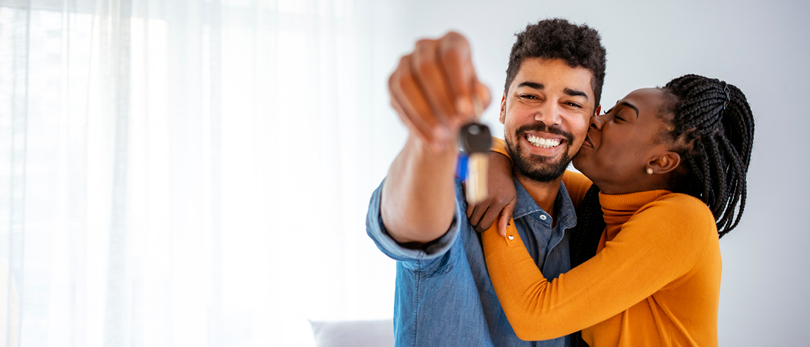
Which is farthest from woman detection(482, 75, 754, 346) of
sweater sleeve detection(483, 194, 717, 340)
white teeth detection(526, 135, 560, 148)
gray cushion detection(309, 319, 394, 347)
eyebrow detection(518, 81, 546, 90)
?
gray cushion detection(309, 319, 394, 347)

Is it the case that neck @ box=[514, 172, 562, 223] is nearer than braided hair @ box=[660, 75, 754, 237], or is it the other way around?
braided hair @ box=[660, 75, 754, 237]

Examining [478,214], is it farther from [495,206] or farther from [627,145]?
[627,145]

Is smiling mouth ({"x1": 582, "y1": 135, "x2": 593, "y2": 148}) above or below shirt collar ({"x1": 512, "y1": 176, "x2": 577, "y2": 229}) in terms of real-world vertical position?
above

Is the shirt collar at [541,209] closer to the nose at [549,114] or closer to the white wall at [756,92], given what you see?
the nose at [549,114]

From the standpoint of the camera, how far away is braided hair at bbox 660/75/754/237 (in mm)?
988

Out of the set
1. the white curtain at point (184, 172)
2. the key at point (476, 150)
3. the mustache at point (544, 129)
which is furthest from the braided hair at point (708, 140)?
the white curtain at point (184, 172)

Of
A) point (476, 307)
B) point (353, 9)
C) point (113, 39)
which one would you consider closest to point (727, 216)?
point (476, 307)

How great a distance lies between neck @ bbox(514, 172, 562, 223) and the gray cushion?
3.82 feet

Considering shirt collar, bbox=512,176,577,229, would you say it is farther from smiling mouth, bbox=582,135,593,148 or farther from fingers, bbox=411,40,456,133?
fingers, bbox=411,40,456,133

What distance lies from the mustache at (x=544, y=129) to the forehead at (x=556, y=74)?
0.30ft

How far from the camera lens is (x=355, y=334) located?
1.99 meters

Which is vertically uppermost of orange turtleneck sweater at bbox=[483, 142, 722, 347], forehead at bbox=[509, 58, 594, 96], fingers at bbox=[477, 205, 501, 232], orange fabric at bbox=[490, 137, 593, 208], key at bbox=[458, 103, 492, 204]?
forehead at bbox=[509, 58, 594, 96]

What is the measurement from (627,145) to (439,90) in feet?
2.77

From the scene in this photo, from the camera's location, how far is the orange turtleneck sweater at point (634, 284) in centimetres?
84
